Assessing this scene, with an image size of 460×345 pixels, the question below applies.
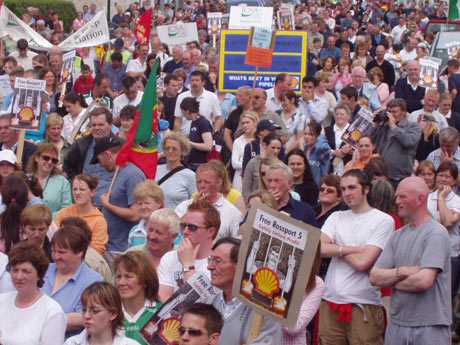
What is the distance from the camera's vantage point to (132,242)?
9.41 m

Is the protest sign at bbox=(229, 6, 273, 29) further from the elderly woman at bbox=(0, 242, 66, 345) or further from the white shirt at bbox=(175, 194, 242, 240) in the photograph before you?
the elderly woman at bbox=(0, 242, 66, 345)

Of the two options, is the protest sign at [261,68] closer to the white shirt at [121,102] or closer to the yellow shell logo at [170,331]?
the white shirt at [121,102]

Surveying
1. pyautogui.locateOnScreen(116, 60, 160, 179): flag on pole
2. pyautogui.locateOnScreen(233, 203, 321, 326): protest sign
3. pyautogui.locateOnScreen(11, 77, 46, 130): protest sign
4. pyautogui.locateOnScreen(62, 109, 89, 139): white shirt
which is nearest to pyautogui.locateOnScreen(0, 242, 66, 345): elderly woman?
pyautogui.locateOnScreen(233, 203, 321, 326): protest sign

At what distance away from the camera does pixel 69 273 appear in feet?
25.0

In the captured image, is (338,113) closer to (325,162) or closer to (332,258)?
(325,162)

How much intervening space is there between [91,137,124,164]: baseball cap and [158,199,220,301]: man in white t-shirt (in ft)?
10.7

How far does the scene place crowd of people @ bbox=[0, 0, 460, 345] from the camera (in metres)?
7.03

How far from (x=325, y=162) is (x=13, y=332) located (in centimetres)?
651

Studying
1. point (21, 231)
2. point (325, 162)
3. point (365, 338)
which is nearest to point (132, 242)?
point (21, 231)

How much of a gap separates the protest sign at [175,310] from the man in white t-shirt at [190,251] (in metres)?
0.62

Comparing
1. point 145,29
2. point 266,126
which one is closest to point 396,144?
point 266,126

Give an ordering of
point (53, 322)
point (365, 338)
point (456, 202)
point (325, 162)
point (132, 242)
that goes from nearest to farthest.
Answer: point (53, 322) < point (365, 338) < point (132, 242) < point (456, 202) < point (325, 162)

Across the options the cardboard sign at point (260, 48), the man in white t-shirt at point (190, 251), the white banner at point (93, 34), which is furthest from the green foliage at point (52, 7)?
the man in white t-shirt at point (190, 251)

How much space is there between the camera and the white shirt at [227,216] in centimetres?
934
